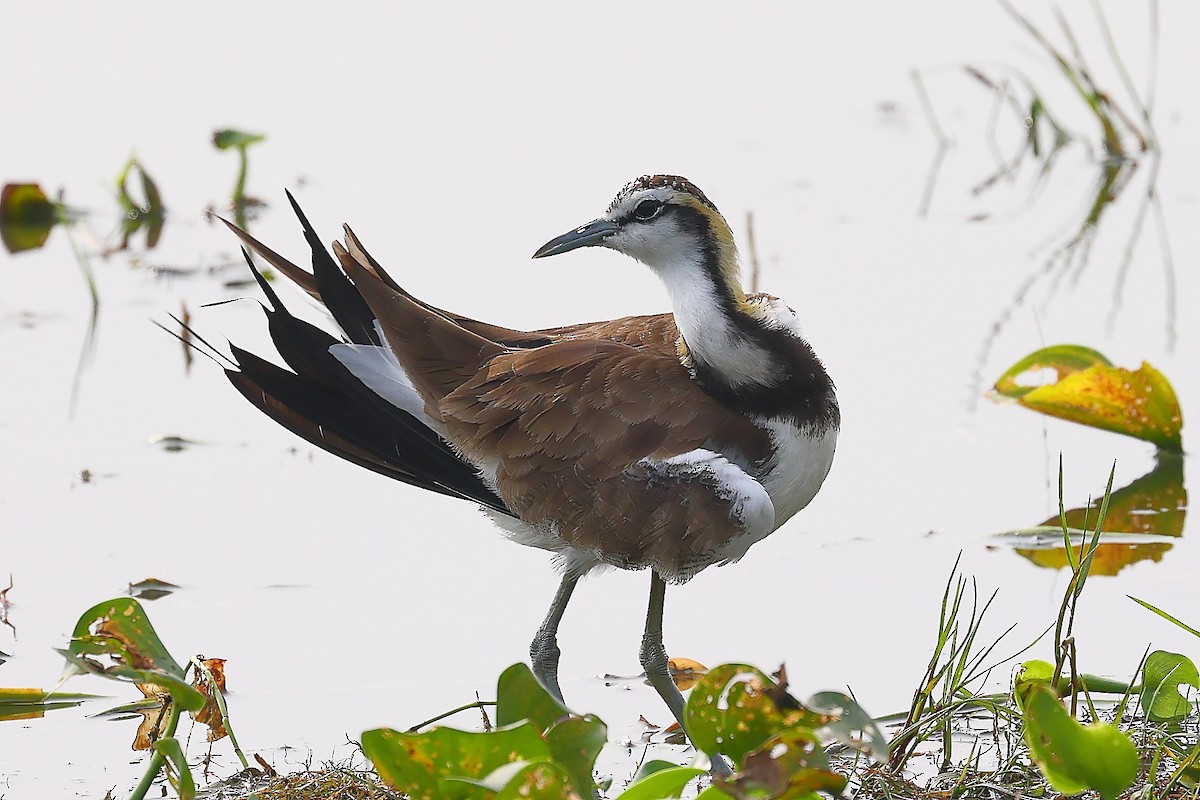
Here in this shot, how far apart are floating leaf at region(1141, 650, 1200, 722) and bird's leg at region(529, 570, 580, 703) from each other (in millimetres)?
1366

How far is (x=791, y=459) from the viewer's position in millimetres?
4113

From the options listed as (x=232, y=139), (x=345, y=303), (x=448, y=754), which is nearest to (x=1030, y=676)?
(x=448, y=754)

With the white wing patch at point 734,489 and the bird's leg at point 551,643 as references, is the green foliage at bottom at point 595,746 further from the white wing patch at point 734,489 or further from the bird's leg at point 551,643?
the bird's leg at point 551,643

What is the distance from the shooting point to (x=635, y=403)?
4121 millimetres

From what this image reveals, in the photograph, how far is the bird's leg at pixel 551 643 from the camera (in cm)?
438

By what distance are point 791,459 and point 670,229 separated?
610 millimetres

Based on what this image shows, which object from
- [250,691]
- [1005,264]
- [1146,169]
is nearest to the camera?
[250,691]

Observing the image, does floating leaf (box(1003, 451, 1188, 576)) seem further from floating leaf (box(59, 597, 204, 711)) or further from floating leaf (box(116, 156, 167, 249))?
floating leaf (box(116, 156, 167, 249))

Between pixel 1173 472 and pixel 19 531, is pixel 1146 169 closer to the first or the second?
pixel 1173 472

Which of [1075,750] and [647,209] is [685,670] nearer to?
[647,209]

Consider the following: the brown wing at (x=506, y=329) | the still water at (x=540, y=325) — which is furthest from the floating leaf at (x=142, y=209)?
the brown wing at (x=506, y=329)

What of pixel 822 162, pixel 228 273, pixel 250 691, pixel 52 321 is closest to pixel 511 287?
pixel 228 273

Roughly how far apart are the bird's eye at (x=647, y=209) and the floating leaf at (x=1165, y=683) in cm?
150

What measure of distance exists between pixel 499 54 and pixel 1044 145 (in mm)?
2878
